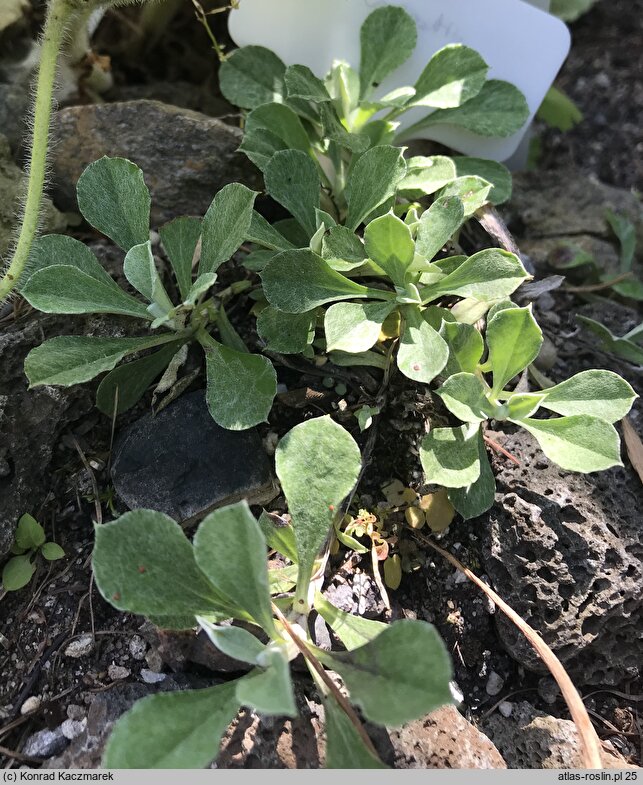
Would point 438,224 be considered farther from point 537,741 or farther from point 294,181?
point 537,741

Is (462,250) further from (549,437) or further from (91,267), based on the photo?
(91,267)

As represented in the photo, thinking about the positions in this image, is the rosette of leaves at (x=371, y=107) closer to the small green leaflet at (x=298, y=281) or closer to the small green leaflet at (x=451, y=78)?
the small green leaflet at (x=451, y=78)

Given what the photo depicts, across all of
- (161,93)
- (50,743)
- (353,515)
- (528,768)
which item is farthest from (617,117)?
(50,743)

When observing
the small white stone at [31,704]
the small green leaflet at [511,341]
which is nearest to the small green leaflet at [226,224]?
the small green leaflet at [511,341]

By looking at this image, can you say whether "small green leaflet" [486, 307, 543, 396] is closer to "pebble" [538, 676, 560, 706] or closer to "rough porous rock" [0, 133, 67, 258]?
"pebble" [538, 676, 560, 706]

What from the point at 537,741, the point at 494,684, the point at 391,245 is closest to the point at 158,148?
the point at 391,245

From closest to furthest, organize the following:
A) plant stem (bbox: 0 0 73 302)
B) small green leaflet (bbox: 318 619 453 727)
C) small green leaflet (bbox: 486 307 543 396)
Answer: small green leaflet (bbox: 318 619 453 727)
small green leaflet (bbox: 486 307 543 396)
plant stem (bbox: 0 0 73 302)

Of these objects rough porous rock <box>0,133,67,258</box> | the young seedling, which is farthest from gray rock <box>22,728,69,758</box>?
rough porous rock <box>0,133,67,258</box>
